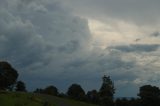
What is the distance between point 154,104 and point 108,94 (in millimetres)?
16655

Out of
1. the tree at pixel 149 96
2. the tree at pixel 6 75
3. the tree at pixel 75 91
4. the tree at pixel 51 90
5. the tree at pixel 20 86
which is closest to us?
the tree at pixel 6 75

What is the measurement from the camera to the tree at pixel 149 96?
134238 millimetres

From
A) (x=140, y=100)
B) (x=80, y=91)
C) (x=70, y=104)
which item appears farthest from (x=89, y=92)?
(x=70, y=104)

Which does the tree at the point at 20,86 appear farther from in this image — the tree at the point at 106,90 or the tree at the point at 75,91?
the tree at the point at 106,90

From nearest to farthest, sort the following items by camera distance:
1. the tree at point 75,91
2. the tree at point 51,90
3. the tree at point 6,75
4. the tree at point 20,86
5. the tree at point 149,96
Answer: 1. the tree at point 6,75
2. the tree at point 149,96
3. the tree at point 75,91
4. the tree at point 20,86
5. the tree at point 51,90

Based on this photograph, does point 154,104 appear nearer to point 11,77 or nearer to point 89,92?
point 89,92

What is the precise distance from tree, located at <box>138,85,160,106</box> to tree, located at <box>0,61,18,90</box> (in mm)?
44842

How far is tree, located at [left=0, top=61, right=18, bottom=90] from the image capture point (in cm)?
13250

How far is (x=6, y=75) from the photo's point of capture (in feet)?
438

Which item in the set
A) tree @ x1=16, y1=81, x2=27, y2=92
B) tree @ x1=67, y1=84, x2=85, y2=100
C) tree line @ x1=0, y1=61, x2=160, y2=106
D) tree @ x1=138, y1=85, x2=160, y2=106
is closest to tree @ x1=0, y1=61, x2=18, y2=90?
tree line @ x1=0, y1=61, x2=160, y2=106

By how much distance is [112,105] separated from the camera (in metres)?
135

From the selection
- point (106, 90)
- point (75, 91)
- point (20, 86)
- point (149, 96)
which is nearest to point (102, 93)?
point (106, 90)

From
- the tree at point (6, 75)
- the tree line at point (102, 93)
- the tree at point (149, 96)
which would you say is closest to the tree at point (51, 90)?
the tree line at point (102, 93)

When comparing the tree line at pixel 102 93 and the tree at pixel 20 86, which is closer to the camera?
the tree line at pixel 102 93
